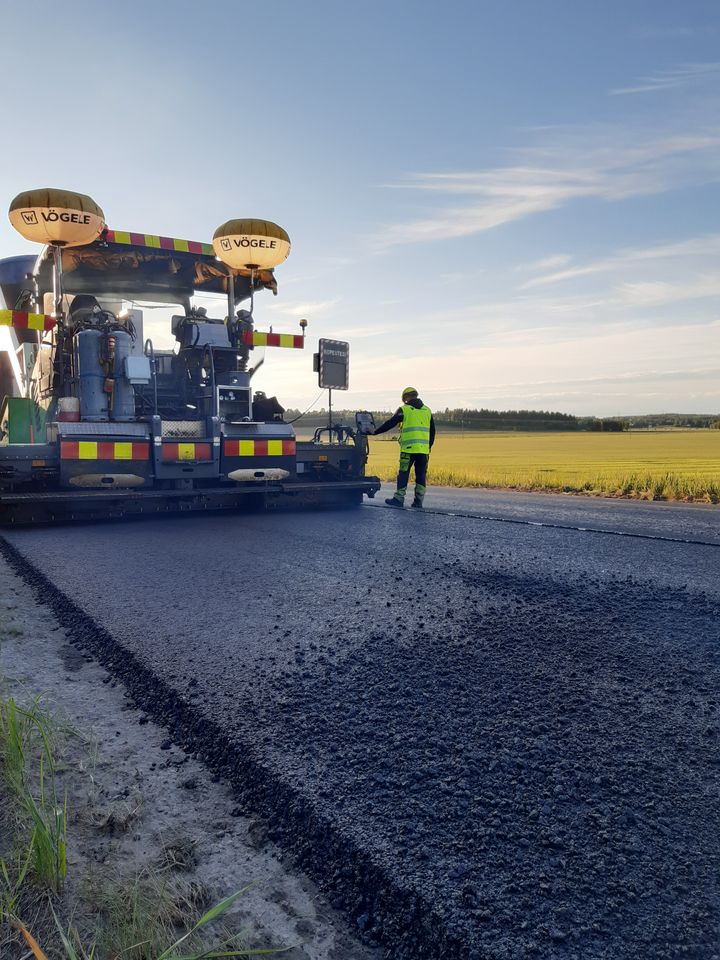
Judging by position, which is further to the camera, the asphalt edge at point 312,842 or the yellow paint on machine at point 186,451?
the yellow paint on machine at point 186,451

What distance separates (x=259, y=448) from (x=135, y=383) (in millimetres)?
1421

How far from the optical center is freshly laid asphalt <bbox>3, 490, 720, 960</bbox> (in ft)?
4.76

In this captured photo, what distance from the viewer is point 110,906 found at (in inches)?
58.2

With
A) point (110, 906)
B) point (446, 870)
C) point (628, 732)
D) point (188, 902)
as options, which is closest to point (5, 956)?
point (110, 906)

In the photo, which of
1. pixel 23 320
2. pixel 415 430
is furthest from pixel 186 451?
pixel 415 430

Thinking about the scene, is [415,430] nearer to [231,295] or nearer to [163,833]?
[231,295]

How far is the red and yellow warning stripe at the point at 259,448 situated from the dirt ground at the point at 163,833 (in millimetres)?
5026

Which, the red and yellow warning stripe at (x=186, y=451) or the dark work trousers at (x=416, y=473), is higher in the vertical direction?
the red and yellow warning stripe at (x=186, y=451)

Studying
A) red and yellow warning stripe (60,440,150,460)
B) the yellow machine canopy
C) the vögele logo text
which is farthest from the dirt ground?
the yellow machine canopy

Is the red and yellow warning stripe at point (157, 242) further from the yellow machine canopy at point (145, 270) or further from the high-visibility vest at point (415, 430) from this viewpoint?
the high-visibility vest at point (415, 430)

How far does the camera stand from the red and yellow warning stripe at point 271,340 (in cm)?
786

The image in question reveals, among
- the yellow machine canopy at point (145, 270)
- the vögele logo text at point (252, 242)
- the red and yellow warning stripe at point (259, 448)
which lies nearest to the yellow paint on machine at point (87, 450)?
the red and yellow warning stripe at point (259, 448)

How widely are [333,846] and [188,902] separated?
1.07 ft

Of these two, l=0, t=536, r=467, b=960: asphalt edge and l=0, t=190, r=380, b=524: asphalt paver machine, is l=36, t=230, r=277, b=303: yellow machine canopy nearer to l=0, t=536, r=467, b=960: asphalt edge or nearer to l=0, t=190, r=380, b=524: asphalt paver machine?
l=0, t=190, r=380, b=524: asphalt paver machine
